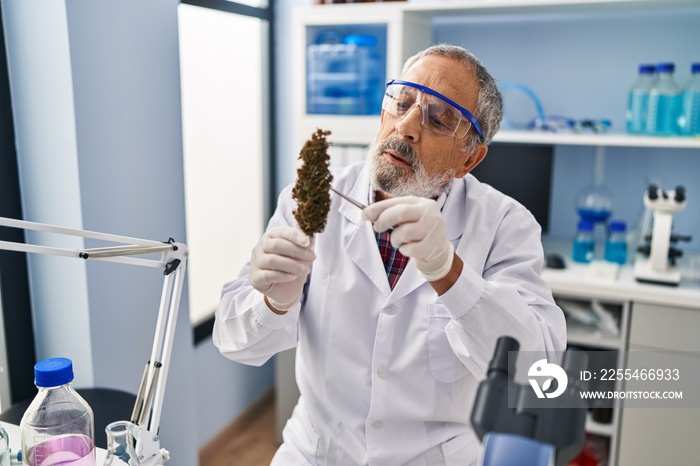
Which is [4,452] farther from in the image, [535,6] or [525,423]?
[535,6]

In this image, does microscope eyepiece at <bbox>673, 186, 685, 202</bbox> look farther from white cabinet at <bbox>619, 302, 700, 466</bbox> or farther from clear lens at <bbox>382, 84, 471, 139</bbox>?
clear lens at <bbox>382, 84, 471, 139</bbox>

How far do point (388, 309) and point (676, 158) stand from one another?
1.72 m

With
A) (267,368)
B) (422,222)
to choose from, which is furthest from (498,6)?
(267,368)

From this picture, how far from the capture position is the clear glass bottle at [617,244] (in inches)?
90.1

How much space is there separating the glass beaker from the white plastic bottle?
212 cm

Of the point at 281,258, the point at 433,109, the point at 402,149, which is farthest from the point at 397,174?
the point at 281,258

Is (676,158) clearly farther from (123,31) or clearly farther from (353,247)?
(123,31)

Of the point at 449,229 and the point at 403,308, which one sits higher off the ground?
the point at 449,229

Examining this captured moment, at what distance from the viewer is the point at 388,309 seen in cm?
132

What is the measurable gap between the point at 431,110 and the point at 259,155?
1.78m

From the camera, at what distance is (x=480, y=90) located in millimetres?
1316

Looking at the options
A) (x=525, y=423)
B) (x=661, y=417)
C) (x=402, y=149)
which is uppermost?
(x=402, y=149)

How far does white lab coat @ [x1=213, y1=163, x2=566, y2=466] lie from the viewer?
1.28 m

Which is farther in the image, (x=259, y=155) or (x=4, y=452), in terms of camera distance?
(x=259, y=155)
